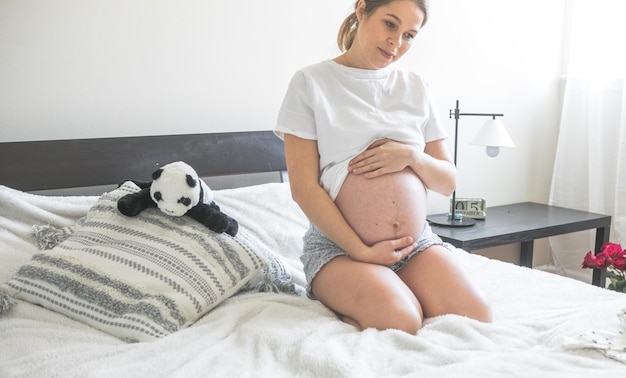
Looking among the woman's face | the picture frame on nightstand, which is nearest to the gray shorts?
the woman's face

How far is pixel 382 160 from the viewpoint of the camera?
1.37 metres

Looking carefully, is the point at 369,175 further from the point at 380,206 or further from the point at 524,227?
the point at 524,227

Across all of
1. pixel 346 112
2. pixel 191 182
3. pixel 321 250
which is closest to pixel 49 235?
pixel 191 182

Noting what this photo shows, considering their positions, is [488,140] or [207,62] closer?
[207,62]

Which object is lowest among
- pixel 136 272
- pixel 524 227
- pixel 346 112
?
pixel 524 227

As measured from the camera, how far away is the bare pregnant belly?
1.34 meters

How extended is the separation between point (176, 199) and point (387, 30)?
23.9 inches

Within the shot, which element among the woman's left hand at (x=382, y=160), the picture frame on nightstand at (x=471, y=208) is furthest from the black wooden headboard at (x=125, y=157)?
the picture frame on nightstand at (x=471, y=208)

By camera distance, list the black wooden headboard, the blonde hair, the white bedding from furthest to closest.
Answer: the black wooden headboard, the blonde hair, the white bedding

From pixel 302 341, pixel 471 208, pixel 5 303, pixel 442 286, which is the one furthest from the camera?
pixel 471 208

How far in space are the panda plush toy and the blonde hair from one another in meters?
0.52

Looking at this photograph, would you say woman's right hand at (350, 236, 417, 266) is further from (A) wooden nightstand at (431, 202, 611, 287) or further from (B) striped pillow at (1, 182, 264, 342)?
(A) wooden nightstand at (431, 202, 611, 287)

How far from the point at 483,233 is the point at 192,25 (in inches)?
47.4

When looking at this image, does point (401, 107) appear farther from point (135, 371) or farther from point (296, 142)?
point (135, 371)
